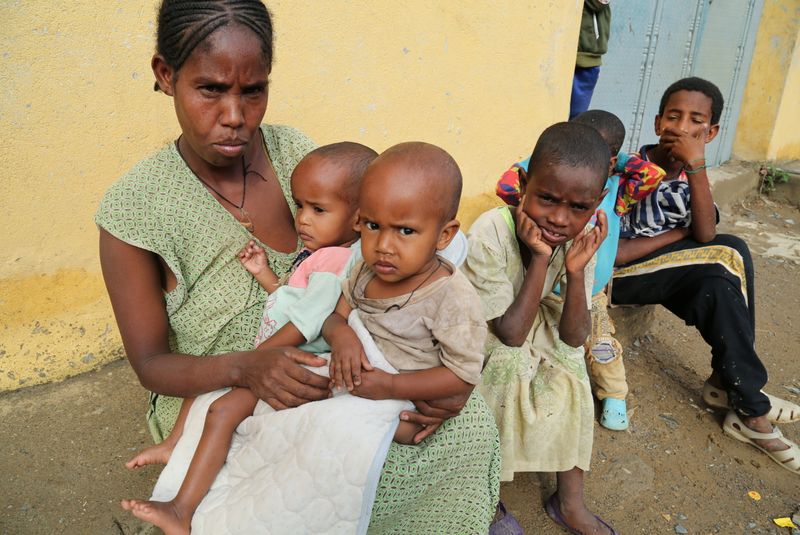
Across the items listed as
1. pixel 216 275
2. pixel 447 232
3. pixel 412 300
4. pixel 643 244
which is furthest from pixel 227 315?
pixel 643 244

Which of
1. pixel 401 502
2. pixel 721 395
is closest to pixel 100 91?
pixel 401 502

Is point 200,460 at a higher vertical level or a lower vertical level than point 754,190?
higher

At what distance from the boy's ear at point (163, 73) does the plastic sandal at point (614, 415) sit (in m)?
2.36

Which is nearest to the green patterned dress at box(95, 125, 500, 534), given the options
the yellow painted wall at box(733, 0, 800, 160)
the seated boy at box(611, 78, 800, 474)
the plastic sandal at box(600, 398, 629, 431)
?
the plastic sandal at box(600, 398, 629, 431)

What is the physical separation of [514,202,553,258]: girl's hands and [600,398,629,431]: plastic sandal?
1157 mm

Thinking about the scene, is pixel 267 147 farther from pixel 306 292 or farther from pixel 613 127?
pixel 613 127

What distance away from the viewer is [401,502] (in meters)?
1.52

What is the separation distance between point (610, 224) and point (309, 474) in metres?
1.75

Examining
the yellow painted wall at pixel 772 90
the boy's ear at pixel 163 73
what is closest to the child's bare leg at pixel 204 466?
the boy's ear at pixel 163 73

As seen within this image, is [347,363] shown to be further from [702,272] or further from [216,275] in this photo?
[702,272]

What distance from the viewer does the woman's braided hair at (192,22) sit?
1.44m

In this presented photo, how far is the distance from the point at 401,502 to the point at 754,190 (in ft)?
22.6

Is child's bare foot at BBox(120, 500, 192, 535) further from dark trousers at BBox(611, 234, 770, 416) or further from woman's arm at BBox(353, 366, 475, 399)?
dark trousers at BBox(611, 234, 770, 416)

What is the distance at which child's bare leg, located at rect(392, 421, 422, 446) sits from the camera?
4.87 ft
